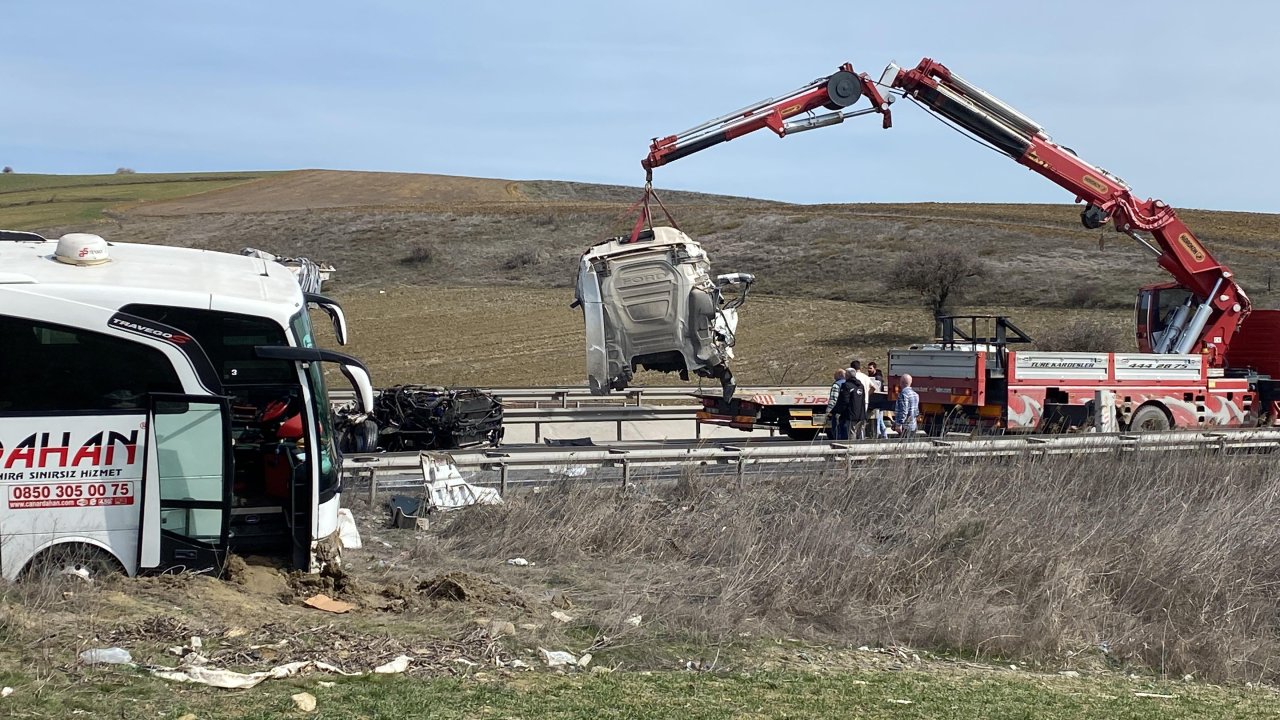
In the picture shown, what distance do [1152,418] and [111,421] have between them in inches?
699

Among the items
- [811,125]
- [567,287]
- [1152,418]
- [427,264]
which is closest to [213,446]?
[811,125]

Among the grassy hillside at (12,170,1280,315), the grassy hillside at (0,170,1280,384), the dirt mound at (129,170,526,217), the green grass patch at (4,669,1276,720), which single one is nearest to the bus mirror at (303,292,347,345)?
the green grass patch at (4,669,1276,720)

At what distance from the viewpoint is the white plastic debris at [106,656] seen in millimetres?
6738

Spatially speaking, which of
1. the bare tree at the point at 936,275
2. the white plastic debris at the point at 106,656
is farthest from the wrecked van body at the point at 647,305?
the bare tree at the point at 936,275

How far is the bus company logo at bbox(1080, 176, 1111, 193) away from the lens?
2255 centimetres

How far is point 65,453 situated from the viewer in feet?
27.8

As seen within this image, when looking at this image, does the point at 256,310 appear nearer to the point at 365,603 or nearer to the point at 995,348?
the point at 365,603

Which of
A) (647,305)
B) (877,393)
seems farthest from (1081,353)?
(647,305)

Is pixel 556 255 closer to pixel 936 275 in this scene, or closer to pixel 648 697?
pixel 936 275

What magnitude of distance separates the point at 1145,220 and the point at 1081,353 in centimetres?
287

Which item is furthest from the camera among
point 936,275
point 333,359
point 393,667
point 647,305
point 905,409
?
point 936,275

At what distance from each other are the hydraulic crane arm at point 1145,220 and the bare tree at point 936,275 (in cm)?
2256

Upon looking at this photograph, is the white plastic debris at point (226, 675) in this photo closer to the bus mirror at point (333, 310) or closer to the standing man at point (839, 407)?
the bus mirror at point (333, 310)

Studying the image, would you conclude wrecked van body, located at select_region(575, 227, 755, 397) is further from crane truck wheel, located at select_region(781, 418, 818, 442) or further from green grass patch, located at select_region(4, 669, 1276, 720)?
green grass patch, located at select_region(4, 669, 1276, 720)
